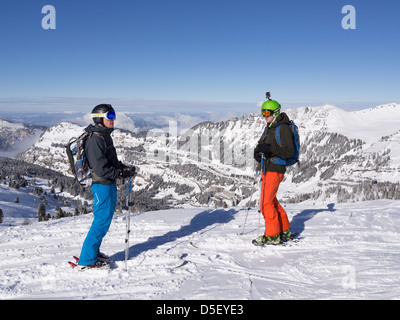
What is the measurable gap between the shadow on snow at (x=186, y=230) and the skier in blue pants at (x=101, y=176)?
115 centimetres

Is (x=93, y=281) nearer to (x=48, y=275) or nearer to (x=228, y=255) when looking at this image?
(x=48, y=275)

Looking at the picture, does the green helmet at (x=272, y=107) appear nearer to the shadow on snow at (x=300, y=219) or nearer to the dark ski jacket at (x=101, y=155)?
the dark ski jacket at (x=101, y=155)

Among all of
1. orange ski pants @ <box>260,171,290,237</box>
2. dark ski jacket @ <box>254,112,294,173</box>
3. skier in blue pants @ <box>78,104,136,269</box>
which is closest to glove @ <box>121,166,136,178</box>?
skier in blue pants @ <box>78,104,136,269</box>

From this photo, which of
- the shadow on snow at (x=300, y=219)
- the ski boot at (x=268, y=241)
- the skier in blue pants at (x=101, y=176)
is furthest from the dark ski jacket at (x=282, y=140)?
the skier in blue pants at (x=101, y=176)

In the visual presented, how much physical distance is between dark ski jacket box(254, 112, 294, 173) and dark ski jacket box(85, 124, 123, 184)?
4.14 meters

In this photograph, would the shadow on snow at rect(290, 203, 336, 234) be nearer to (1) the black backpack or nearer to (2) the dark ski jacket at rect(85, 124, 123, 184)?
(2) the dark ski jacket at rect(85, 124, 123, 184)

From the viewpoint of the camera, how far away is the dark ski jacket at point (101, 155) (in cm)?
634

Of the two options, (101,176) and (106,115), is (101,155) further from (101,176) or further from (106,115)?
(106,115)

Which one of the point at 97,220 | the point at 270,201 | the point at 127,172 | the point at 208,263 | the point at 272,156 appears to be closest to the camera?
the point at 97,220

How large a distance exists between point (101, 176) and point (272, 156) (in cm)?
485

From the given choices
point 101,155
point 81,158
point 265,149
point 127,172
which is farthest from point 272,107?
point 81,158

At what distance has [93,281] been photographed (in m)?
6.15

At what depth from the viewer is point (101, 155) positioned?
635 centimetres
